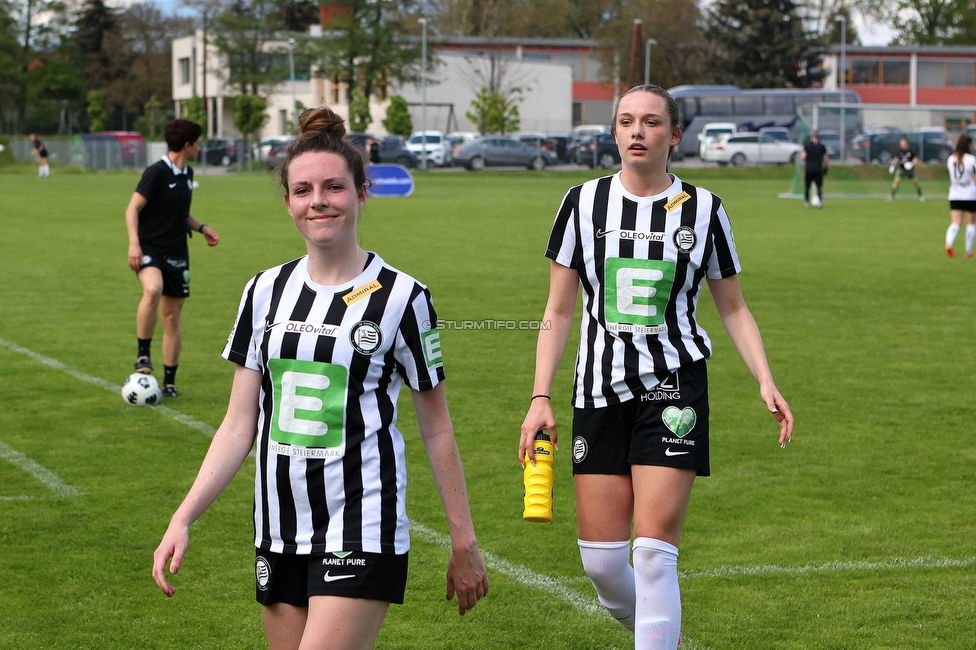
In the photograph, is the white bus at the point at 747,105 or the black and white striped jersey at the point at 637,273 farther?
the white bus at the point at 747,105

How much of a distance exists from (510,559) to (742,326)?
2.03 meters

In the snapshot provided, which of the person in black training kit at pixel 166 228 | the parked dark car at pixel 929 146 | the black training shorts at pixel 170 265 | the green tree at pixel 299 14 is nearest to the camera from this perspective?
the person in black training kit at pixel 166 228

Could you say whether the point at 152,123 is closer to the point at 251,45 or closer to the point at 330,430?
the point at 251,45

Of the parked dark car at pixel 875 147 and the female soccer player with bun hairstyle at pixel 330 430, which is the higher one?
the parked dark car at pixel 875 147

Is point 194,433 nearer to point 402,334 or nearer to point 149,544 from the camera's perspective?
point 149,544

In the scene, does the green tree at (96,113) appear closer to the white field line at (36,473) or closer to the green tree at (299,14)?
the green tree at (299,14)

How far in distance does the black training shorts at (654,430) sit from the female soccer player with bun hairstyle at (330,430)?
956mm

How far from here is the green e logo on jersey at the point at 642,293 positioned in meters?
4.02

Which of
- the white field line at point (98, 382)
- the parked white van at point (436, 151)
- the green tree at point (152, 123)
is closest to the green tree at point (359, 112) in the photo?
the parked white van at point (436, 151)

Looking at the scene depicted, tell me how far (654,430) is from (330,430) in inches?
51.9

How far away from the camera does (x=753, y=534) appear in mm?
6094

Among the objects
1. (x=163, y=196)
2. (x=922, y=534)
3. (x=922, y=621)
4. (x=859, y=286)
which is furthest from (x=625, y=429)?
(x=859, y=286)

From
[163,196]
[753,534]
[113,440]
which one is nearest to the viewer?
[753,534]

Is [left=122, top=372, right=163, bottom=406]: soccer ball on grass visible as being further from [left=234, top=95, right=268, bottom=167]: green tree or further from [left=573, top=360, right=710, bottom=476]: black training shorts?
[left=234, top=95, right=268, bottom=167]: green tree
